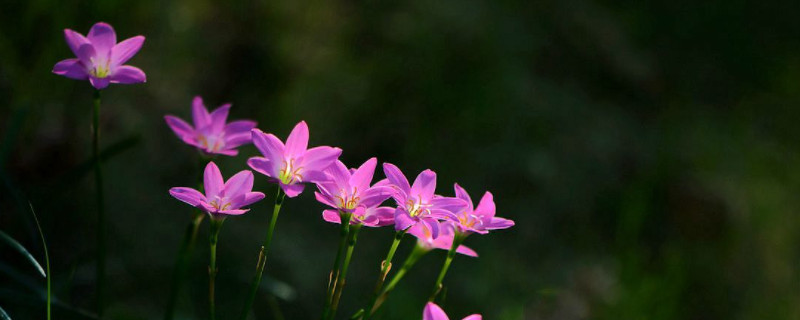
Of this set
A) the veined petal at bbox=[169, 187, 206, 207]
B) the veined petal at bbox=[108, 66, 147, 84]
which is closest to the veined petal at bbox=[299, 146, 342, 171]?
the veined petal at bbox=[169, 187, 206, 207]

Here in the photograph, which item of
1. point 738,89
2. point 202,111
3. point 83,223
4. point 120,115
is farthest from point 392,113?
point 738,89

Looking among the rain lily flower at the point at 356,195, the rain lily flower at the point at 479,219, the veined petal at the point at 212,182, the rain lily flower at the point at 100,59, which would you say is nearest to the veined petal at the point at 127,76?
the rain lily flower at the point at 100,59

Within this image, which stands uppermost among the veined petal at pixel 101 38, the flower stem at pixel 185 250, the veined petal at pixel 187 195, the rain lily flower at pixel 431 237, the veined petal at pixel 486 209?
the veined petal at pixel 486 209

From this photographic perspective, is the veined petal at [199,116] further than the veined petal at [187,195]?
Yes

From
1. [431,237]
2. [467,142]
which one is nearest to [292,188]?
[431,237]

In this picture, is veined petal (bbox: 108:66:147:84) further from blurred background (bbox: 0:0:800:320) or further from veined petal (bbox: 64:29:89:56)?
blurred background (bbox: 0:0:800:320)

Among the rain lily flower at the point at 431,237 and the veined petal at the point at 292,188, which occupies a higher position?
the rain lily flower at the point at 431,237

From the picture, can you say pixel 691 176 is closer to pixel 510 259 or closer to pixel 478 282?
pixel 510 259

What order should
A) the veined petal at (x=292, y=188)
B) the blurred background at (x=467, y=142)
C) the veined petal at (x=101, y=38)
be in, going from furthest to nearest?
1. the blurred background at (x=467, y=142)
2. the veined petal at (x=101, y=38)
3. the veined petal at (x=292, y=188)

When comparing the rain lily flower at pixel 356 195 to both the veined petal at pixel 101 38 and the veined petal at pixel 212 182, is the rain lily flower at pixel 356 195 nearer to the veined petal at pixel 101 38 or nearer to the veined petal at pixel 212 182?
the veined petal at pixel 212 182
